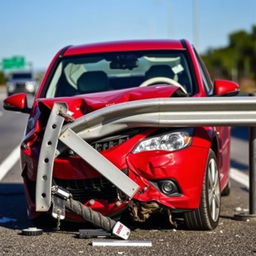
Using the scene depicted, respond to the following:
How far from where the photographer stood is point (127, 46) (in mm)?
8188

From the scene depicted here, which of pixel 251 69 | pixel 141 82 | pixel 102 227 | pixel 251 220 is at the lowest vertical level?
pixel 251 69

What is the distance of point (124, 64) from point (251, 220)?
7.04 ft

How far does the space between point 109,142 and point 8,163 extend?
6.87 metres

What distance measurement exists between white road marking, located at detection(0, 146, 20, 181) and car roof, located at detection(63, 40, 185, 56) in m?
3.23

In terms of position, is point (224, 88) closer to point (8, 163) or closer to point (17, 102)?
point (17, 102)

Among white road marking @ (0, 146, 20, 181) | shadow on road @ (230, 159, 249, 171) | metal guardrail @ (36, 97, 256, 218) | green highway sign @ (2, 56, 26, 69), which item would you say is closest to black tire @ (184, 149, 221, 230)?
metal guardrail @ (36, 97, 256, 218)

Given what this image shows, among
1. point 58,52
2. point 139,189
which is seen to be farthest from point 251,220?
point 58,52

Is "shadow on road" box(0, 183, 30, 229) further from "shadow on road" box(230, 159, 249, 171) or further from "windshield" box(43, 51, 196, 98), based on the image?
"shadow on road" box(230, 159, 249, 171)

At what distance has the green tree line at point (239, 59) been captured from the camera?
90.4 metres

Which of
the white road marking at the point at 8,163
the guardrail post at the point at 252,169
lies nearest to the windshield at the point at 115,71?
the guardrail post at the point at 252,169

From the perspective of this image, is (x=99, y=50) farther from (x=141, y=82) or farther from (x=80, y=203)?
(x=80, y=203)

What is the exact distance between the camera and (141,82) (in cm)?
793

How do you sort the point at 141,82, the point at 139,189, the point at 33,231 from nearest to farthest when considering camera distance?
the point at 139,189 → the point at 33,231 → the point at 141,82

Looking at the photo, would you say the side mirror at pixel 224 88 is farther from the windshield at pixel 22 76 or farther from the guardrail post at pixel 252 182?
the windshield at pixel 22 76
